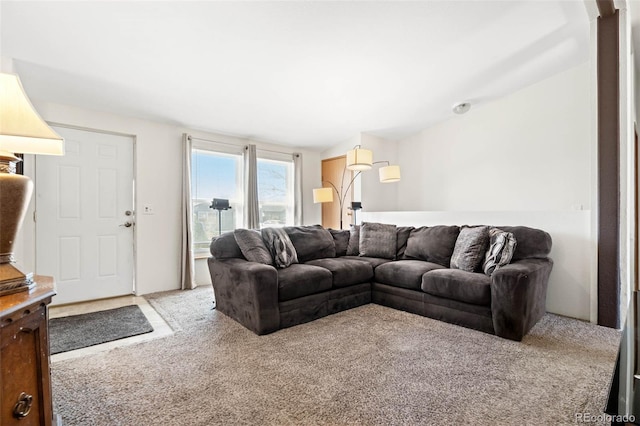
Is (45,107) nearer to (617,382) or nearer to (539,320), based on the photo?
(617,382)

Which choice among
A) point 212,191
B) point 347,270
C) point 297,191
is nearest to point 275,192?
point 297,191

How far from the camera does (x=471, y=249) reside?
2.94 meters

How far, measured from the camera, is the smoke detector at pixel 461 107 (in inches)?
169

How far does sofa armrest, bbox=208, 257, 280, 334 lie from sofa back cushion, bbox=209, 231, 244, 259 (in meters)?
0.18

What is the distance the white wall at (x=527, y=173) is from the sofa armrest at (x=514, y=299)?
2.73ft

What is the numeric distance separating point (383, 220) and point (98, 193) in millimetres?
3803

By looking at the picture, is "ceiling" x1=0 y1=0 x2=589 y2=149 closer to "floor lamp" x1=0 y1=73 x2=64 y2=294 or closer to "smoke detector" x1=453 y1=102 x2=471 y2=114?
"smoke detector" x1=453 y1=102 x2=471 y2=114

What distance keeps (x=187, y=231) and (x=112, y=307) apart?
1.20 m

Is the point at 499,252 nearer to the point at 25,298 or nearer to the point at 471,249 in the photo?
the point at 471,249

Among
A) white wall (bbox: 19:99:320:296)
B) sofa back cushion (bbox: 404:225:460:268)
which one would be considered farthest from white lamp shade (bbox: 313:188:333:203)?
white wall (bbox: 19:99:320:296)

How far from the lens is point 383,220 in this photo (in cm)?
471

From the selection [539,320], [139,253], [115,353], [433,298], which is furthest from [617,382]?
[139,253]

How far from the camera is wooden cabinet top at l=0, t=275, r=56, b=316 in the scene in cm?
91

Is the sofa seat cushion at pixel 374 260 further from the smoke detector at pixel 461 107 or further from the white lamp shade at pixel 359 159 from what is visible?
the smoke detector at pixel 461 107
